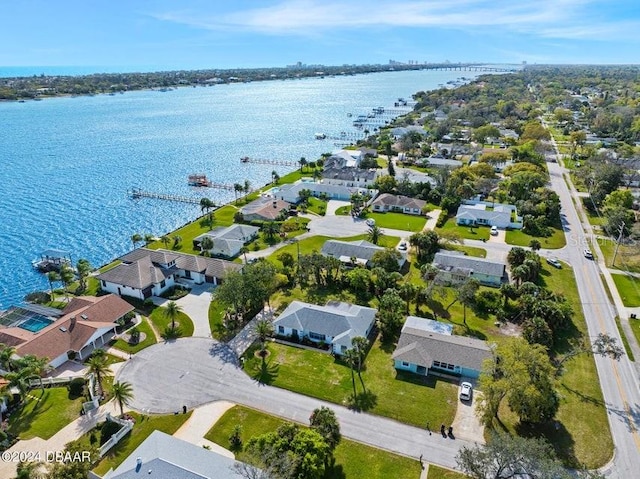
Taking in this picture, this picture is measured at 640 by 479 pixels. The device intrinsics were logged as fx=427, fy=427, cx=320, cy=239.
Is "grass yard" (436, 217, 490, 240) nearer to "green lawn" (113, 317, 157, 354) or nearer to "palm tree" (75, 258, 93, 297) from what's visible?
"green lawn" (113, 317, 157, 354)

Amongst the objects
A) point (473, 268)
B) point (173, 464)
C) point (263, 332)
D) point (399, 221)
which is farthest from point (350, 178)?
point (173, 464)

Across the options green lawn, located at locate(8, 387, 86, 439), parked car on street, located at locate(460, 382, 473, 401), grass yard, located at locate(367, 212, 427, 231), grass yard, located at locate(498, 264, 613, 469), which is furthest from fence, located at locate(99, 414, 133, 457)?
grass yard, located at locate(367, 212, 427, 231)

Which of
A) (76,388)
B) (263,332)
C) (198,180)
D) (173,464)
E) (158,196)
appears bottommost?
(76,388)

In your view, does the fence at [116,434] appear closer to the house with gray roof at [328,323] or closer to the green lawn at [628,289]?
the house with gray roof at [328,323]

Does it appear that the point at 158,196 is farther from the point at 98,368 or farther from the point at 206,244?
the point at 98,368

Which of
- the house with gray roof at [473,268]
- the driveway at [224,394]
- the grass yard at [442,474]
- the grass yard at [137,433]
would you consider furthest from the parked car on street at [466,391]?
the grass yard at [137,433]
